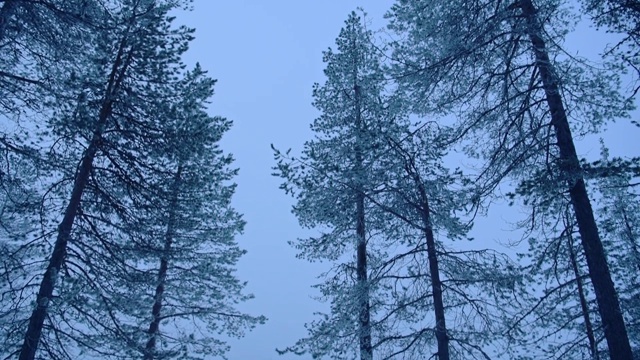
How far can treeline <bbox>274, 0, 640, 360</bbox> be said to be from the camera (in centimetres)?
577

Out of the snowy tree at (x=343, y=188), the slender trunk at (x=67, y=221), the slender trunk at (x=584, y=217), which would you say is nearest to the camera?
the slender trunk at (x=584, y=217)

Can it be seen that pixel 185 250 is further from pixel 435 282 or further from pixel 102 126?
pixel 435 282

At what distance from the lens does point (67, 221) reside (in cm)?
711

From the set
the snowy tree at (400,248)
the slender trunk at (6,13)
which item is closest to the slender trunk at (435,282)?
the snowy tree at (400,248)

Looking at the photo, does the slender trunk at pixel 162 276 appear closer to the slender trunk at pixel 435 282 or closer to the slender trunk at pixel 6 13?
the slender trunk at pixel 6 13

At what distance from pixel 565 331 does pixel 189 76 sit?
35.5 ft

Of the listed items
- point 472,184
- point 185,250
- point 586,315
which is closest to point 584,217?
point 472,184

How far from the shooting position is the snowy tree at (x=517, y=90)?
5684 millimetres

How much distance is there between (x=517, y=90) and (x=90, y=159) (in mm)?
7925

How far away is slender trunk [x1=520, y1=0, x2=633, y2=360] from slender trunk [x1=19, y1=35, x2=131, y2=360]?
7444 mm

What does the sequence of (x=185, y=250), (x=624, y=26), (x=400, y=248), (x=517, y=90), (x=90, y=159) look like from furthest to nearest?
(x=400, y=248)
(x=185, y=250)
(x=90, y=159)
(x=517, y=90)
(x=624, y=26)

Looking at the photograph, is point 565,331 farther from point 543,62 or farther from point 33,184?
point 33,184

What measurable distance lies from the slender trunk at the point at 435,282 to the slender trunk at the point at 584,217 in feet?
8.82

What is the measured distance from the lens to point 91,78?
288 inches
